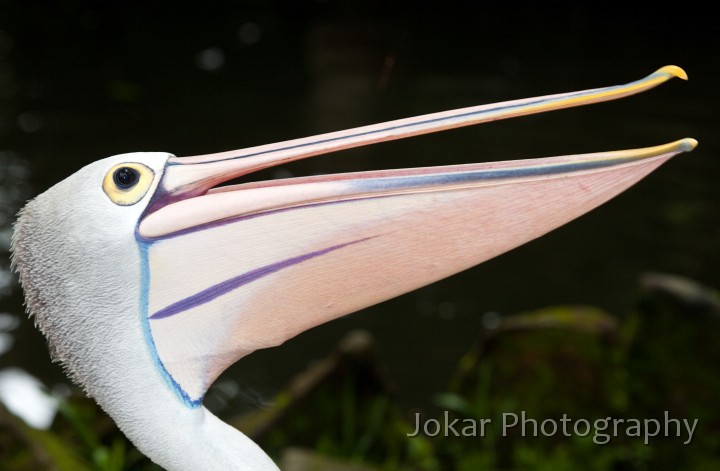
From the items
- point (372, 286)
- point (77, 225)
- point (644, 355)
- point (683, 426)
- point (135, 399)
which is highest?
point (77, 225)

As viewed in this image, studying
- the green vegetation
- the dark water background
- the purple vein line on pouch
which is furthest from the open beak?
the dark water background

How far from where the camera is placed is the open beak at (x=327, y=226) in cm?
122

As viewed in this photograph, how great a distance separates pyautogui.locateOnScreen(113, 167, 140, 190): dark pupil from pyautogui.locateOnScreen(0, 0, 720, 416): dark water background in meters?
2.83

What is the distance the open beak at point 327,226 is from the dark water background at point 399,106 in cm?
279

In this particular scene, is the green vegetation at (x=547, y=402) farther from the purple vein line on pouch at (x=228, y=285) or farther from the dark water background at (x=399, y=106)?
the purple vein line on pouch at (x=228, y=285)

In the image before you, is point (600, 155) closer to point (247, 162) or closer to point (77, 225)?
point (247, 162)

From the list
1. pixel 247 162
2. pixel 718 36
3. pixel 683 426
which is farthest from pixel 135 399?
pixel 718 36

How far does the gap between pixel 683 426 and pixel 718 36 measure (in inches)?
247

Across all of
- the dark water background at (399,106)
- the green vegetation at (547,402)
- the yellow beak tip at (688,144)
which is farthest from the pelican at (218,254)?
the dark water background at (399,106)

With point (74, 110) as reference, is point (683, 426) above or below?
below

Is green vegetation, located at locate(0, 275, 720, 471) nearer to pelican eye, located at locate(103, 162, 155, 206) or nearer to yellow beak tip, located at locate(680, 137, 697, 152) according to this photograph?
pelican eye, located at locate(103, 162, 155, 206)

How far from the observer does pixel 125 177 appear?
136 centimetres

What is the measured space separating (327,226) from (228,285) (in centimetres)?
18

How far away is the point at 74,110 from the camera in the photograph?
6246mm
